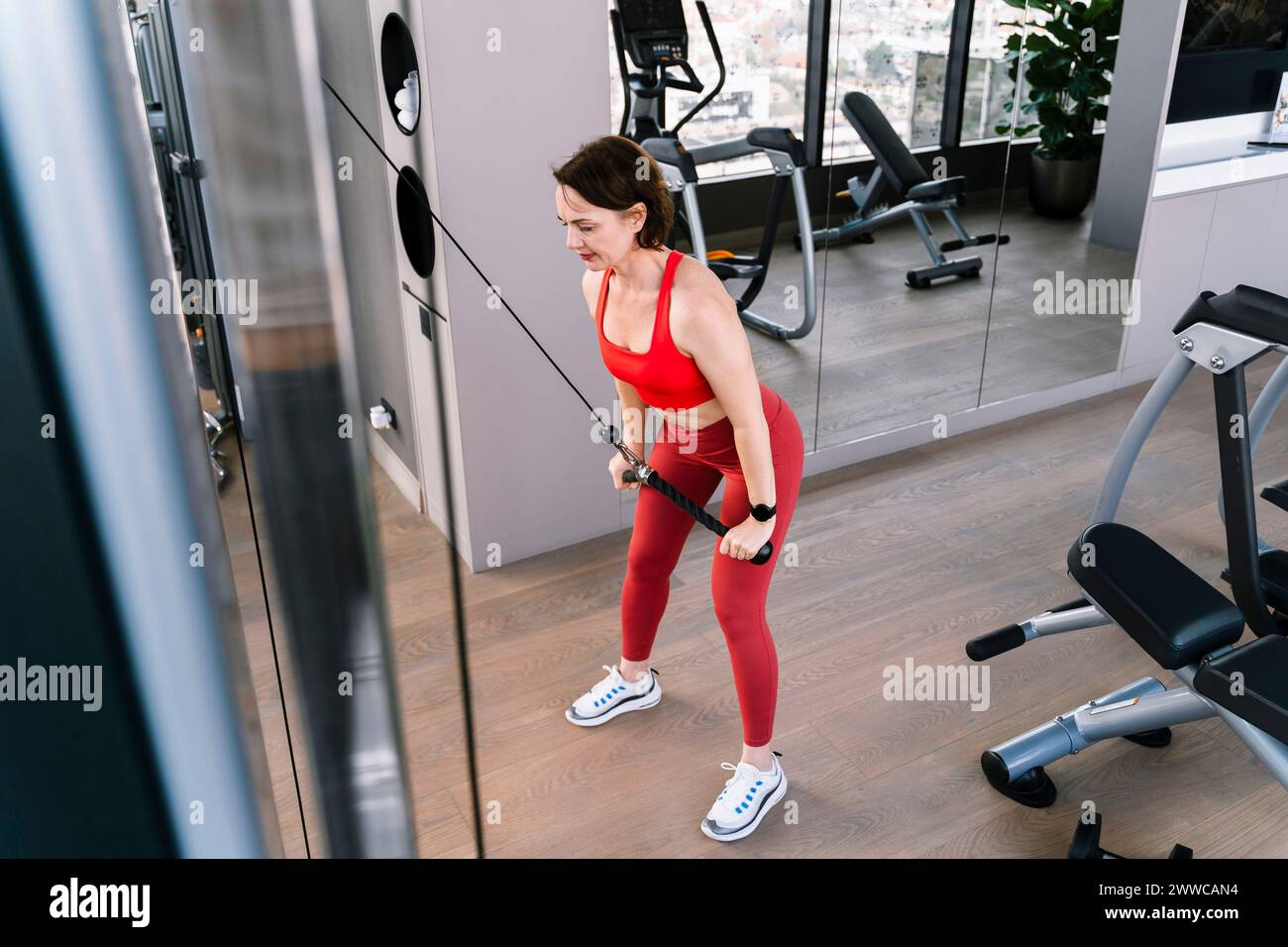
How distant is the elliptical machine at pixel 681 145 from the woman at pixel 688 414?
2.23 feet

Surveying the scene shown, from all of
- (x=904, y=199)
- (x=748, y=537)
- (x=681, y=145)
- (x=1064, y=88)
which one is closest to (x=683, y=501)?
(x=748, y=537)

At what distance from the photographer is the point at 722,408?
2.03m

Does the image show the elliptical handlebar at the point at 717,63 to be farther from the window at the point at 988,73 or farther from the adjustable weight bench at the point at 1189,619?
the adjustable weight bench at the point at 1189,619

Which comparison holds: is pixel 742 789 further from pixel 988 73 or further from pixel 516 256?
pixel 988 73

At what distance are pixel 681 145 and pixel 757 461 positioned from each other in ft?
4.52

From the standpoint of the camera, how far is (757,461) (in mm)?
1959

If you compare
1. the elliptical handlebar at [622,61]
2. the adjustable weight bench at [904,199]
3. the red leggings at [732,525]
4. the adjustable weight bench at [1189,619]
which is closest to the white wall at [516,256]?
the elliptical handlebar at [622,61]

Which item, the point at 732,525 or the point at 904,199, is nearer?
the point at 732,525

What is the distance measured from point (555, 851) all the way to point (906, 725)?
97cm

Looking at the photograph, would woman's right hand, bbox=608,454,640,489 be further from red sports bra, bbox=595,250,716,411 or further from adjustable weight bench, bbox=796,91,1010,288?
adjustable weight bench, bbox=796,91,1010,288

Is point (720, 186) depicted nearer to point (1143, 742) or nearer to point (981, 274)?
point (981, 274)

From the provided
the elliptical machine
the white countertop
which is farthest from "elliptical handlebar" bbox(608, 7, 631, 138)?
the white countertop

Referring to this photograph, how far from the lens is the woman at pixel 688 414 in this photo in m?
1.84

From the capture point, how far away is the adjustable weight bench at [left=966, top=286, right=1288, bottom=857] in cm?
191
